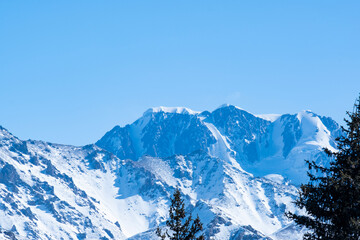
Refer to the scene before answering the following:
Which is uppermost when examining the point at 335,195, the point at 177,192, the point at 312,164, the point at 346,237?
the point at 177,192

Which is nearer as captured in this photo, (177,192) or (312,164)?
(312,164)

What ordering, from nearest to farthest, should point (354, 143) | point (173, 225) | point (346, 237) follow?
point (346, 237), point (354, 143), point (173, 225)

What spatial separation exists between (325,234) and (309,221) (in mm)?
980

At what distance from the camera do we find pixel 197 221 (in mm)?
42250

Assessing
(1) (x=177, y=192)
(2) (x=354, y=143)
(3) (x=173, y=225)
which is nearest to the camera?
(2) (x=354, y=143)

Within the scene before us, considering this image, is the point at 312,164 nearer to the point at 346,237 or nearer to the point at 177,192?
the point at 346,237

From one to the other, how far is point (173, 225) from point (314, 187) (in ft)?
36.0

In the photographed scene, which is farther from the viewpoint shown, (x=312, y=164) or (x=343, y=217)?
(x=312, y=164)

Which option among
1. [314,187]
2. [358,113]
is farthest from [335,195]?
[358,113]

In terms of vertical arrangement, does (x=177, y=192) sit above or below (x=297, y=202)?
above

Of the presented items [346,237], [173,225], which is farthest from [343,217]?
[173,225]

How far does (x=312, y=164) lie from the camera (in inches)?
1345

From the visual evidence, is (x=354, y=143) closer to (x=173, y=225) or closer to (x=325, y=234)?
(x=325, y=234)

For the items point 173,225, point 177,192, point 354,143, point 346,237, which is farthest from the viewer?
point 177,192
